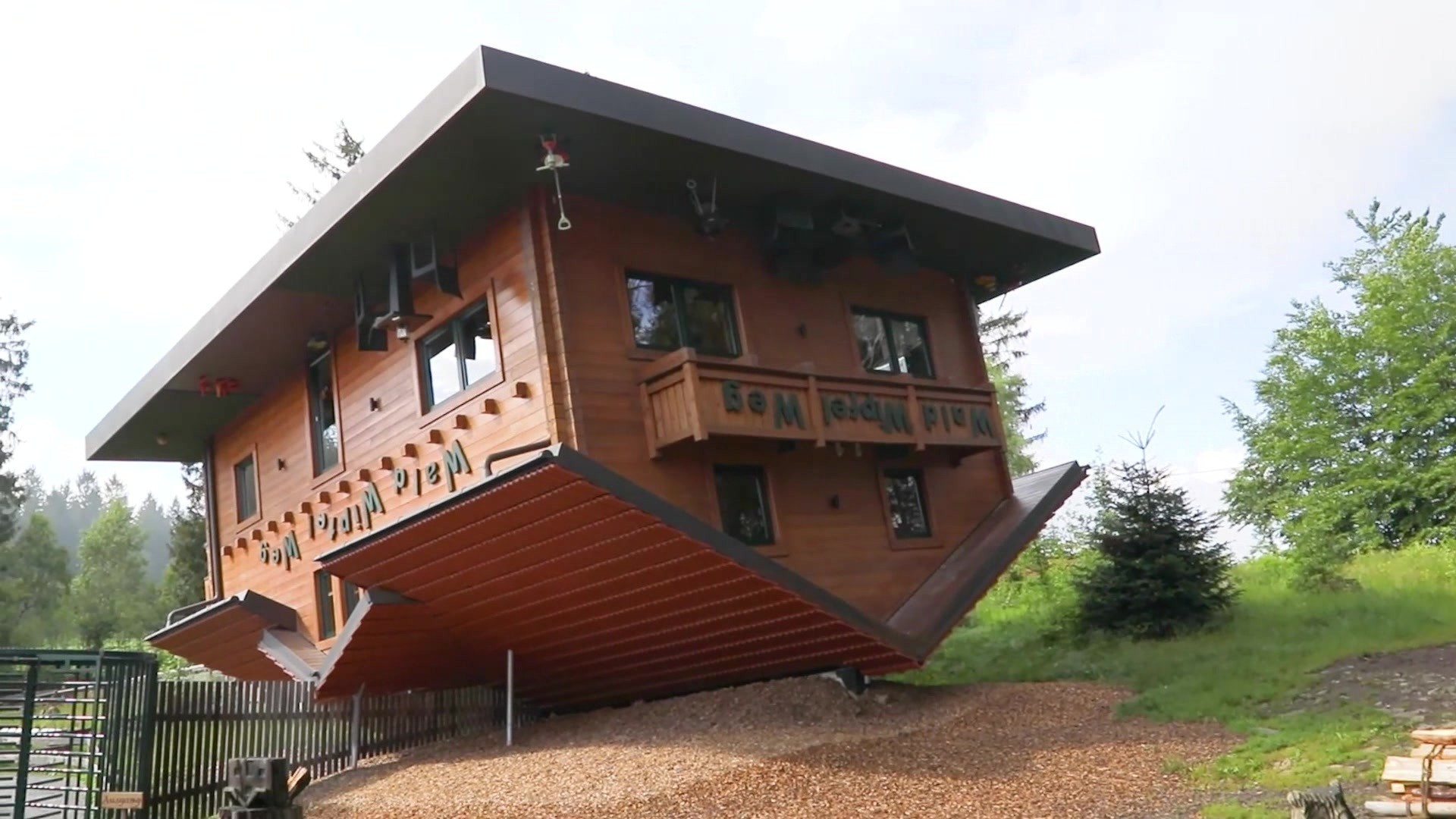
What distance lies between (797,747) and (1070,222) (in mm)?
9491

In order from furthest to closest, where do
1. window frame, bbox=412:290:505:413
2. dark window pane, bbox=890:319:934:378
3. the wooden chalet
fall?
dark window pane, bbox=890:319:934:378 → window frame, bbox=412:290:505:413 → the wooden chalet

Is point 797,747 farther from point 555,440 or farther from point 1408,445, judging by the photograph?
point 1408,445

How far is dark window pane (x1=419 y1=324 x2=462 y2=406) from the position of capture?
1356cm

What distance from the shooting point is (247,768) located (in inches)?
306

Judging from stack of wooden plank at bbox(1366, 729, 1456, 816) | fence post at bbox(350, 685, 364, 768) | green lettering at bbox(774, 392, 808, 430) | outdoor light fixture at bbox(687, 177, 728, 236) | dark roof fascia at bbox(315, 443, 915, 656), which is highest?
outdoor light fixture at bbox(687, 177, 728, 236)

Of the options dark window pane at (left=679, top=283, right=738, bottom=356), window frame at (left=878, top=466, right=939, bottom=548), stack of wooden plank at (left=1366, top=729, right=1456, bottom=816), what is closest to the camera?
stack of wooden plank at (left=1366, top=729, right=1456, bottom=816)

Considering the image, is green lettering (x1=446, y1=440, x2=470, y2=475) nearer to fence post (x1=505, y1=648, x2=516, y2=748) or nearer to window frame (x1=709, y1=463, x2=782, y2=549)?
fence post (x1=505, y1=648, x2=516, y2=748)

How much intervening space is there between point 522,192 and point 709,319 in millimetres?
2829

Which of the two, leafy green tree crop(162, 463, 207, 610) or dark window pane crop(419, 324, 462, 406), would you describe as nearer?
dark window pane crop(419, 324, 462, 406)

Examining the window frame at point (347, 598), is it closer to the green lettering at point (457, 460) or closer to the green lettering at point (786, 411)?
the green lettering at point (457, 460)

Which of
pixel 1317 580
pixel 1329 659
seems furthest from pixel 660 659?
pixel 1317 580

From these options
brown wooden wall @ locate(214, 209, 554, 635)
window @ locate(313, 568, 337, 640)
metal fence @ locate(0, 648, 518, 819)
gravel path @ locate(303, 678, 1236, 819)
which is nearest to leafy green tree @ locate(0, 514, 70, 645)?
brown wooden wall @ locate(214, 209, 554, 635)

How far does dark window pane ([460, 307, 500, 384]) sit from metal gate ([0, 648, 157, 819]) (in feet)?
14.7

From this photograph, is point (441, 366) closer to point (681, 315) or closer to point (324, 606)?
point (681, 315)
